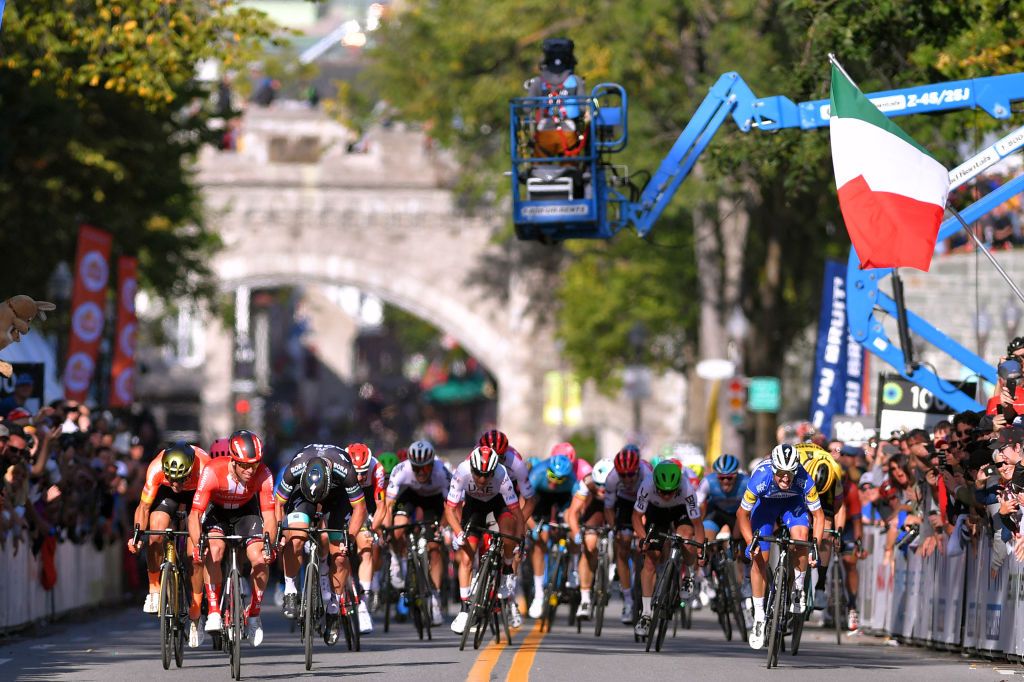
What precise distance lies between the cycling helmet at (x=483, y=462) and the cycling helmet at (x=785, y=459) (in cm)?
239

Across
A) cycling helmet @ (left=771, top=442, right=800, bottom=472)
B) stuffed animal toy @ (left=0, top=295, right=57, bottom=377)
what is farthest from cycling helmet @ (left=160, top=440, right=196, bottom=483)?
cycling helmet @ (left=771, top=442, right=800, bottom=472)

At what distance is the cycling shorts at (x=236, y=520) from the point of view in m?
15.6

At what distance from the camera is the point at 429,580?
61.7 ft

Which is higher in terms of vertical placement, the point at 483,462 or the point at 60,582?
the point at 483,462

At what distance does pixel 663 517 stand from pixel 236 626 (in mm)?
5483

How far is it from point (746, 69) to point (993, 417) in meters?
15.7

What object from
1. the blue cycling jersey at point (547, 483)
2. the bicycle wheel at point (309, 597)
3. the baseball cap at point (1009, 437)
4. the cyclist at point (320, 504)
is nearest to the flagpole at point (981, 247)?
the baseball cap at point (1009, 437)

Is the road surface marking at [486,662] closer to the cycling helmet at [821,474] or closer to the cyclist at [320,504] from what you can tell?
the cyclist at [320,504]

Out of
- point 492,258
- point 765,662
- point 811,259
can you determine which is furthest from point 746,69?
point 492,258

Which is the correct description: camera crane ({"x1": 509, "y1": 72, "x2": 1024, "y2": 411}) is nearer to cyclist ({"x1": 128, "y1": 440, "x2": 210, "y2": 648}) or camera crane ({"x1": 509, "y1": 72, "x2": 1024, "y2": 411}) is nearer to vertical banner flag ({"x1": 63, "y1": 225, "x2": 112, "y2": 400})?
cyclist ({"x1": 128, "y1": 440, "x2": 210, "y2": 648})

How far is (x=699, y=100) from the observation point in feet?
111

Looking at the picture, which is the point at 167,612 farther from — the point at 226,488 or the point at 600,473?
the point at 600,473

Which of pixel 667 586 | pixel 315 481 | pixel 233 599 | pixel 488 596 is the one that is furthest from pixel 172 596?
pixel 667 586

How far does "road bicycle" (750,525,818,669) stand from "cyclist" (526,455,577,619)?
13.7ft
